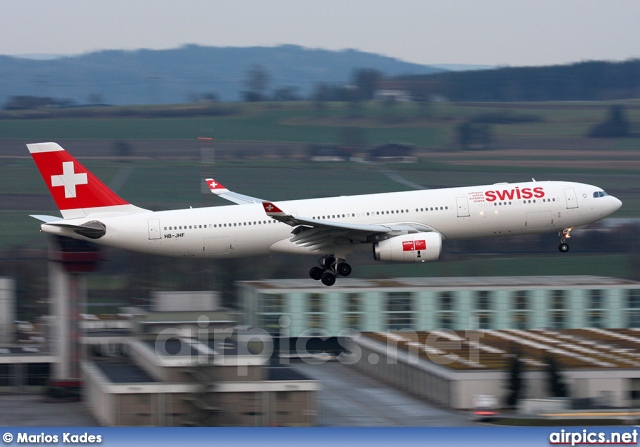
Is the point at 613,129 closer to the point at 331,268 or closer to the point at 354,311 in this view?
the point at 354,311

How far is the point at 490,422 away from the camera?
5250cm

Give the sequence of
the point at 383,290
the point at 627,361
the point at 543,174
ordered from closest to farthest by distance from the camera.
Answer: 1. the point at 627,361
2. the point at 383,290
3. the point at 543,174

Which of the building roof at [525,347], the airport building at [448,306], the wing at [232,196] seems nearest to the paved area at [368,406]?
the building roof at [525,347]

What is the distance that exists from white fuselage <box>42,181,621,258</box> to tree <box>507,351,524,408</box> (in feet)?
26.4

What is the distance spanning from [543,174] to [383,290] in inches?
3324

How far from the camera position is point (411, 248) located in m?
50.5

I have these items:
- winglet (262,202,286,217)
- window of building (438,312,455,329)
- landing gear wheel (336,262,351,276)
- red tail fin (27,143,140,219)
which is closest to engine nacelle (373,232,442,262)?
landing gear wheel (336,262,351,276)

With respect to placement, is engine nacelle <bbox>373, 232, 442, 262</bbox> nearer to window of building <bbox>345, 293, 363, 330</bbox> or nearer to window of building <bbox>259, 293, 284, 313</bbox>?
window of building <bbox>345, 293, 363, 330</bbox>

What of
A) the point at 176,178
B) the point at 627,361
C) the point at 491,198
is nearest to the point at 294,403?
the point at 491,198

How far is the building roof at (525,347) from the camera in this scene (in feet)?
197

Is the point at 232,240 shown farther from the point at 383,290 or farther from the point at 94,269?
the point at 383,290

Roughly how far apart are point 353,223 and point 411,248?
3.83 m

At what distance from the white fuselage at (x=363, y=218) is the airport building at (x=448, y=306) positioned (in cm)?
2489

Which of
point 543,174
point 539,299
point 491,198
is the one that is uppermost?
point 543,174
